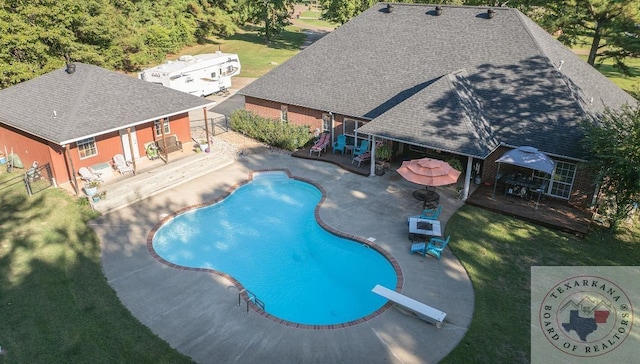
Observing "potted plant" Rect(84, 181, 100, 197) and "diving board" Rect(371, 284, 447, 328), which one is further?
"potted plant" Rect(84, 181, 100, 197)

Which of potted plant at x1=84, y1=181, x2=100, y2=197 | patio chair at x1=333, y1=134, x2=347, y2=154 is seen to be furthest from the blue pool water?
patio chair at x1=333, y1=134, x2=347, y2=154

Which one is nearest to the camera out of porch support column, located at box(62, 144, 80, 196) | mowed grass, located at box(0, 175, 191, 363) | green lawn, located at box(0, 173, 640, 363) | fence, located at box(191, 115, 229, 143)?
mowed grass, located at box(0, 175, 191, 363)

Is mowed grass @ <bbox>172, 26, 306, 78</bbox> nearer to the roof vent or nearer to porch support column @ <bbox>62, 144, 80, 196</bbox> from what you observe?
the roof vent

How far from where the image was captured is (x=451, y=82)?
21.2 metres

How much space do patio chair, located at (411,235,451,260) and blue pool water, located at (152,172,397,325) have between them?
1.24 m

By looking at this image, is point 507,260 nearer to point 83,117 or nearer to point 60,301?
point 60,301

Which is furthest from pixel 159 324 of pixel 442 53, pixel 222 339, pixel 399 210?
pixel 442 53

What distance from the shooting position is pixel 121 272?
14.7m

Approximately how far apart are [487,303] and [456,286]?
3.73 feet

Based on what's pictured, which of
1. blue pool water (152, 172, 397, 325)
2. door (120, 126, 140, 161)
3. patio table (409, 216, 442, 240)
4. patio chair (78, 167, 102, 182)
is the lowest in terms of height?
blue pool water (152, 172, 397, 325)

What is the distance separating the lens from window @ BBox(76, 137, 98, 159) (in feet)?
68.6

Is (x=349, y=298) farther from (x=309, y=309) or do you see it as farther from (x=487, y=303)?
(x=487, y=303)

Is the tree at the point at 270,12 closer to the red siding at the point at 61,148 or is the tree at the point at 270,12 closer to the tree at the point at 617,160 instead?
the red siding at the point at 61,148

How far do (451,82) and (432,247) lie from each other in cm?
968
